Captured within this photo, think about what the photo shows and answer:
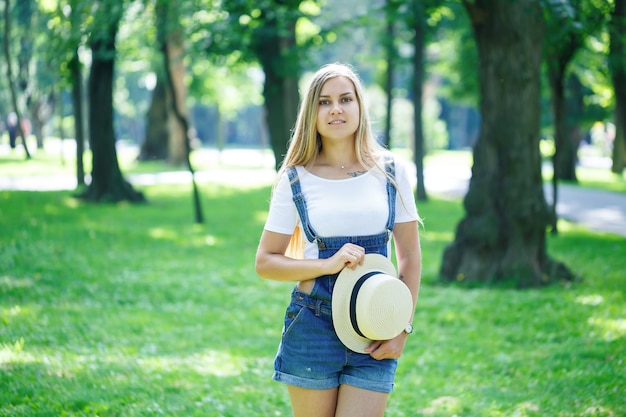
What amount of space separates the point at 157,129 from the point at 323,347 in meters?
39.5

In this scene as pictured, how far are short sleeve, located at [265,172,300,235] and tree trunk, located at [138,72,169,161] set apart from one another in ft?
122

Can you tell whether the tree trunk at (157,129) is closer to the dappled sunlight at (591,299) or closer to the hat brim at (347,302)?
the dappled sunlight at (591,299)

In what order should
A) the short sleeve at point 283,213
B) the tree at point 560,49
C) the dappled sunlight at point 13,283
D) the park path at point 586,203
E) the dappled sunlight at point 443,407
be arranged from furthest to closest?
the park path at point 586,203 → the tree at point 560,49 → the dappled sunlight at point 13,283 → the dappled sunlight at point 443,407 → the short sleeve at point 283,213

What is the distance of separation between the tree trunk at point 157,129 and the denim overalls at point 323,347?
37.4 m

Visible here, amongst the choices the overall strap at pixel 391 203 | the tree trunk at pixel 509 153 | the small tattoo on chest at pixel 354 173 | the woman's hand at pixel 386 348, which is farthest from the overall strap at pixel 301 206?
the tree trunk at pixel 509 153

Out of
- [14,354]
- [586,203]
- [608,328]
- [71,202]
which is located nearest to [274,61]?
[71,202]

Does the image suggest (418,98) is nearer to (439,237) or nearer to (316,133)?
(439,237)

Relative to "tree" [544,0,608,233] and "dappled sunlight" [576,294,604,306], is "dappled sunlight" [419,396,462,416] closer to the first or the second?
"dappled sunlight" [576,294,604,306]

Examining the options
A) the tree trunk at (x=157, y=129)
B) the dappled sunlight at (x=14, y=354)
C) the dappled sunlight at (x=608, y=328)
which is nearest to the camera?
the dappled sunlight at (x=14, y=354)

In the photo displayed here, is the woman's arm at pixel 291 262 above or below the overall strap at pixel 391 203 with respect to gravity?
below

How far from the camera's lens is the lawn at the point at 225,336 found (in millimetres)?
5855

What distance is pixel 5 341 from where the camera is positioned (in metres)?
7.13

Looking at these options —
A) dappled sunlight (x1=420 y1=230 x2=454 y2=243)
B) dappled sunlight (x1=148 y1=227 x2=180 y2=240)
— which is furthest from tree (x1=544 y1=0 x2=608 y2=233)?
dappled sunlight (x1=148 y1=227 x2=180 y2=240)

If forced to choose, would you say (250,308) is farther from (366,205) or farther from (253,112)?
(253,112)
